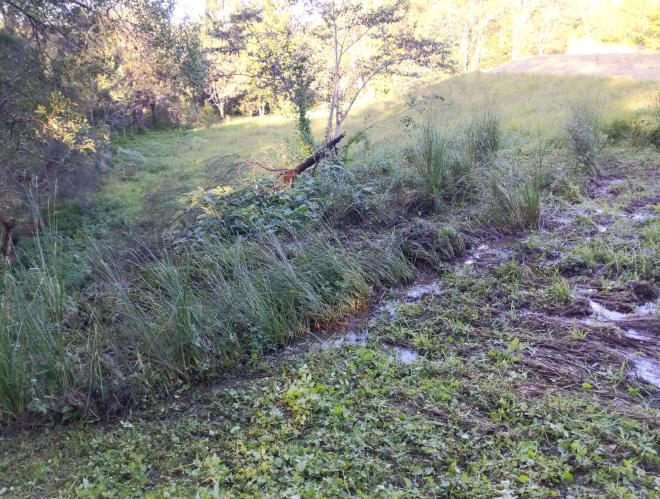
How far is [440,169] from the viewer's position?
19.8 feet

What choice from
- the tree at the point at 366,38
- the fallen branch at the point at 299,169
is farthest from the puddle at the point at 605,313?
the tree at the point at 366,38

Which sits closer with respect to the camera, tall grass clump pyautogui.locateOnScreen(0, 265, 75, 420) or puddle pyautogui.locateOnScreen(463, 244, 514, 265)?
tall grass clump pyautogui.locateOnScreen(0, 265, 75, 420)

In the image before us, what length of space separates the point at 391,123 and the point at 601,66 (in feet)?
32.9

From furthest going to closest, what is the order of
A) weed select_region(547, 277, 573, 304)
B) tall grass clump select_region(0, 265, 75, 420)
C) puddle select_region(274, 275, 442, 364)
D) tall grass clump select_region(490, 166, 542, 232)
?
1. tall grass clump select_region(490, 166, 542, 232)
2. weed select_region(547, 277, 573, 304)
3. puddle select_region(274, 275, 442, 364)
4. tall grass clump select_region(0, 265, 75, 420)

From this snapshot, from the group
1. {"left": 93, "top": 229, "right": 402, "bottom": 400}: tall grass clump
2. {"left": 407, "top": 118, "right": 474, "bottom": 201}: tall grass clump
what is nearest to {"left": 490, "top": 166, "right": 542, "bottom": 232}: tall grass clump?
{"left": 407, "top": 118, "right": 474, "bottom": 201}: tall grass clump

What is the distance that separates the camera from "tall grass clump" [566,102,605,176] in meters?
6.96

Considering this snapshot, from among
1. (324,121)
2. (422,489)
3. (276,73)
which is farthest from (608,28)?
(422,489)

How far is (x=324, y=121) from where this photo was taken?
22.2m

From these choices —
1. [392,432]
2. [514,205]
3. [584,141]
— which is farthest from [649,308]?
[584,141]

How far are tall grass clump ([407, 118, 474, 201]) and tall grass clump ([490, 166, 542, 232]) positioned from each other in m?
0.69

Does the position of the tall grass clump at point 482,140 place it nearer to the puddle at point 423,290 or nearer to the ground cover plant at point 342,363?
the ground cover plant at point 342,363

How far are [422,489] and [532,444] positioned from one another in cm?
58

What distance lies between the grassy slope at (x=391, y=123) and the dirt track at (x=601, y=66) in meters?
1.57

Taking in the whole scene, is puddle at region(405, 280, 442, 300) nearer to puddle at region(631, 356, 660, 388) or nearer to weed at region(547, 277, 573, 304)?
weed at region(547, 277, 573, 304)
